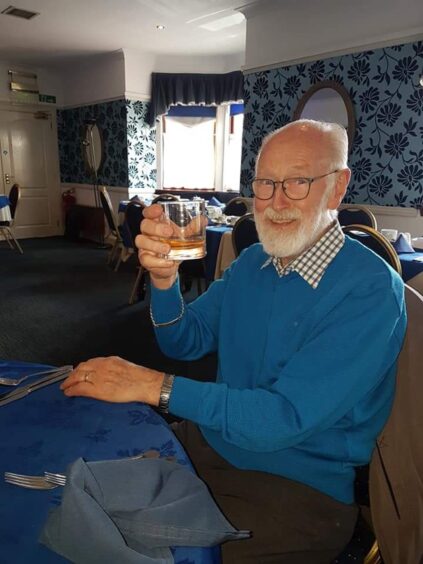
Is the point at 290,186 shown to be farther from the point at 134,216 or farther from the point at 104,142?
the point at 104,142

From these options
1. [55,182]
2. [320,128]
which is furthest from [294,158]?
[55,182]

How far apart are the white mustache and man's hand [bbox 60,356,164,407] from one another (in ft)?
1.66

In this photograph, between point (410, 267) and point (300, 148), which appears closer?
point (300, 148)

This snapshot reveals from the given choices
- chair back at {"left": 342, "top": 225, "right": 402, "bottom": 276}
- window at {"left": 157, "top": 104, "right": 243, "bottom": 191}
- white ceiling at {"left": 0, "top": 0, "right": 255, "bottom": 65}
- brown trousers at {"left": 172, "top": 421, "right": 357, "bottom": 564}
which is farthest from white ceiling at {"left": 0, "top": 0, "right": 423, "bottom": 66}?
brown trousers at {"left": 172, "top": 421, "right": 357, "bottom": 564}

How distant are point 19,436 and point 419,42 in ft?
13.7

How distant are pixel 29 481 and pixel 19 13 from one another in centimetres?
567

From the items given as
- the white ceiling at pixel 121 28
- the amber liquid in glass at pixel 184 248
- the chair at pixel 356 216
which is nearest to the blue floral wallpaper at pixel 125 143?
the white ceiling at pixel 121 28

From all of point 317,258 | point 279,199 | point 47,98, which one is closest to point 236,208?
point 279,199

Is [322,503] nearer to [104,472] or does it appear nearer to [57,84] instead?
[104,472]

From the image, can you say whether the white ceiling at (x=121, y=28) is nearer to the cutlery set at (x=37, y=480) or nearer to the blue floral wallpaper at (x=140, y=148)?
the blue floral wallpaper at (x=140, y=148)

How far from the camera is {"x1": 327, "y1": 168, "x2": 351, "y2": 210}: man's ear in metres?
1.00

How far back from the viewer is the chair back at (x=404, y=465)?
752 mm

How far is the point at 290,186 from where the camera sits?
3.28 ft

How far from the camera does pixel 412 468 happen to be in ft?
2.51
